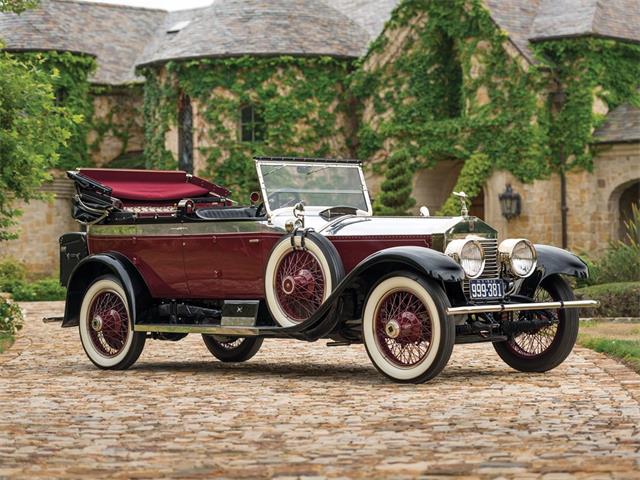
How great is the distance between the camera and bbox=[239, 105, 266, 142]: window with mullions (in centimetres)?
3516

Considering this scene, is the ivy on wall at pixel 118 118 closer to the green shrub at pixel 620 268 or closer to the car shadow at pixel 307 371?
the green shrub at pixel 620 268

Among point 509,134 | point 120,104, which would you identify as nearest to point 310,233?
point 509,134

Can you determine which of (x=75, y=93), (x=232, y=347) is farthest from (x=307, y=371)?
(x=75, y=93)

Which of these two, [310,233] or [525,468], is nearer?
[525,468]

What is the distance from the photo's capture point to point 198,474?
21.6 ft

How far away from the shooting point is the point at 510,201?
31.5 meters

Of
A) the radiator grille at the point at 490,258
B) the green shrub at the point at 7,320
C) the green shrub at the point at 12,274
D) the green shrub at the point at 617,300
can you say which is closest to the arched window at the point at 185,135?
the green shrub at the point at 12,274

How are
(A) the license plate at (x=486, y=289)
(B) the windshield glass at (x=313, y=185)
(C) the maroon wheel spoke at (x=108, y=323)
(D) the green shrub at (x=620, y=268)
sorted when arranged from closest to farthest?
1. (A) the license plate at (x=486, y=289)
2. (B) the windshield glass at (x=313, y=185)
3. (C) the maroon wheel spoke at (x=108, y=323)
4. (D) the green shrub at (x=620, y=268)

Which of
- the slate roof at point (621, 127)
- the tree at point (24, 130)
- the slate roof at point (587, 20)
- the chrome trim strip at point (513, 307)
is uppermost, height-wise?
the slate roof at point (587, 20)

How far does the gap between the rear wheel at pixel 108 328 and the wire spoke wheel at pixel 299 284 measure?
5.79 feet

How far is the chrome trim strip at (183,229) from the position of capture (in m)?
12.0

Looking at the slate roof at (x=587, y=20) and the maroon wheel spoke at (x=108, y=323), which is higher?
the slate roof at (x=587, y=20)

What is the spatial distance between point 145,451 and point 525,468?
2.07m

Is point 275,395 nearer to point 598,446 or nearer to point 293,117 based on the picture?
point 598,446
